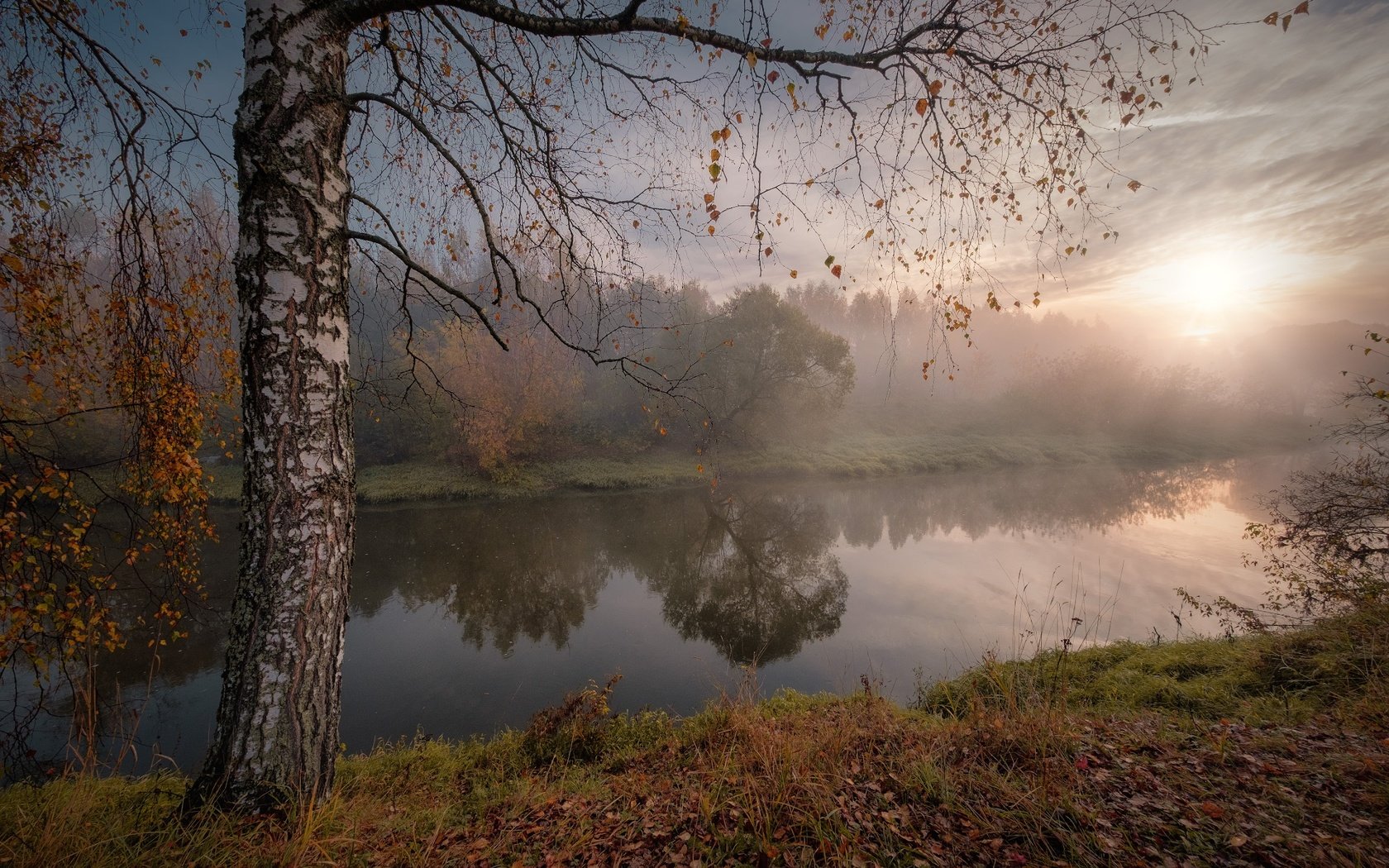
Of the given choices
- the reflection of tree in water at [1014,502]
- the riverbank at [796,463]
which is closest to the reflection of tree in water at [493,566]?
the riverbank at [796,463]

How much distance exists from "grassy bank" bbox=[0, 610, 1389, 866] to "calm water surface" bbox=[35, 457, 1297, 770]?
79.2 inches

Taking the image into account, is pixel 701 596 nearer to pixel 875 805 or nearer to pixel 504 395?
pixel 875 805

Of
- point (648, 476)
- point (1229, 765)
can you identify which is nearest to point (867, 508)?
point (648, 476)

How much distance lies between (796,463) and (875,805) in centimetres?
2300

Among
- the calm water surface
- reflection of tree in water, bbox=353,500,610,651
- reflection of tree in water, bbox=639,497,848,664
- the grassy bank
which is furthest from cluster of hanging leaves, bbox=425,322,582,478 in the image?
the grassy bank

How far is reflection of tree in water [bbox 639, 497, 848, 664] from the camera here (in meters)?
8.48

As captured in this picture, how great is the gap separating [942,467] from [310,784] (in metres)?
28.7

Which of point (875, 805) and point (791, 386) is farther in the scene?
point (791, 386)

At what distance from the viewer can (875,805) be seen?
2330 millimetres

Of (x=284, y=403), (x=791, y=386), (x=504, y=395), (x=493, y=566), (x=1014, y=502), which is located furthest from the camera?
(x=791, y=386)

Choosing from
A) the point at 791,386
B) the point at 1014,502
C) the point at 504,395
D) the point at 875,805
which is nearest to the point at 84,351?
the point at 875,805

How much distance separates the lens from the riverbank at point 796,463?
19.8 meters

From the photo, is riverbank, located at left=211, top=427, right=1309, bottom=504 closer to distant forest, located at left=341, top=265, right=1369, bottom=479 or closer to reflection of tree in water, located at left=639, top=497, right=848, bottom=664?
distant forest, located at left=341, top=265, right=1369, bottom=479

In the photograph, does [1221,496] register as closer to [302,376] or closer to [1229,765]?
[1229,765]
